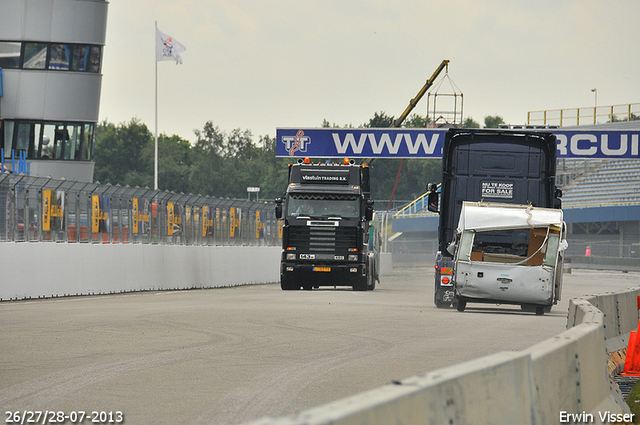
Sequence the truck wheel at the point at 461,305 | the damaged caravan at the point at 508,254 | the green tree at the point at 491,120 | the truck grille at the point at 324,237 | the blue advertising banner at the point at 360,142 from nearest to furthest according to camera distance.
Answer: the damaged caravan at the point at 508,254
the truck wheel at the point at 461,305
the truck grille at the point at 324,237
the blue advertising banner at the point at 360,142
the green tree at the point at 491,120

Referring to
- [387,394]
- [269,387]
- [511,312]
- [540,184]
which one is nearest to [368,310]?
[511,312]

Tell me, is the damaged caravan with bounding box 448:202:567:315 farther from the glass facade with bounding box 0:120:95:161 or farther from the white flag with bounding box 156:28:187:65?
the white flag with bounding box 156:28:187:65

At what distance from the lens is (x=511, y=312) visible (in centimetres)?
2136

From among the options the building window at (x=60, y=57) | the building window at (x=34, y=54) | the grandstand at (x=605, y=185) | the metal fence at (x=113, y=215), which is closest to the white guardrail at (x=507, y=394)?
the metal fence at (x=113, y=215)

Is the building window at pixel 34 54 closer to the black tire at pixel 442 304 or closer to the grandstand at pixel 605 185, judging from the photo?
the black tire at pixel 442 304

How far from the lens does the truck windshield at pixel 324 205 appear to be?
28703mm

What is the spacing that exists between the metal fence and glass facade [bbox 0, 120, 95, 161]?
52.1ft

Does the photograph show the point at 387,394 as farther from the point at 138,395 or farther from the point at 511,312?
the point at 511,312

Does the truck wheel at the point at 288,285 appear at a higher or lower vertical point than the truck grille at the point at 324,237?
lower

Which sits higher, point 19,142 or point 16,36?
point 16,36

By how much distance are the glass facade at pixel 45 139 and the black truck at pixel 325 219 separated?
24.8 meters

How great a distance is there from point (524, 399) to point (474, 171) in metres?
16.9

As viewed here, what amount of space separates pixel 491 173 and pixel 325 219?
7.85 metres

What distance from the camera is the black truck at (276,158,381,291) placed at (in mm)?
28734
